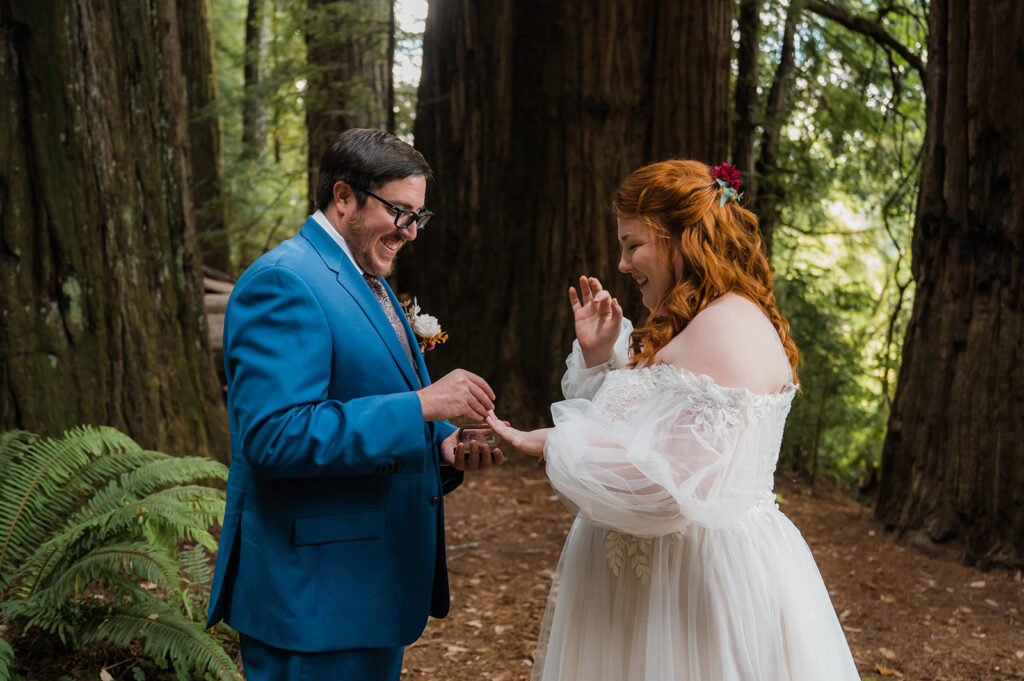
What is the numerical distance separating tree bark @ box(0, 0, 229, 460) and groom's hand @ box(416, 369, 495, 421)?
3.11m

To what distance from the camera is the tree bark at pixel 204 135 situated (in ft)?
34.9

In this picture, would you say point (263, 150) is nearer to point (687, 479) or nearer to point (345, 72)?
point (345, 72)

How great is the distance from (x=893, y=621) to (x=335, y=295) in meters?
3.79

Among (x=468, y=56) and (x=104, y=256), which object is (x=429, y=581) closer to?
(x=104, y=256)

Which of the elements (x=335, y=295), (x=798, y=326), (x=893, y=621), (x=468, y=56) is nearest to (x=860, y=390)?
(x=798, y=326)

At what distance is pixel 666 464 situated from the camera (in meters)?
2.14

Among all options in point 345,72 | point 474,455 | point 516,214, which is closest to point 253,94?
point 345,72

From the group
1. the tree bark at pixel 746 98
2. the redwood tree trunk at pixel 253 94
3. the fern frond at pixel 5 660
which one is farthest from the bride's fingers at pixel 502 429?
the redwood tree trunk at pixel 253 94

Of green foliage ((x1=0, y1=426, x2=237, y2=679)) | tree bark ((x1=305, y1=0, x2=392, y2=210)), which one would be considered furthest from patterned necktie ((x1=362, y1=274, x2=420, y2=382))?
tree bark ((x1=305, y1=0, x2=392, y2=210))

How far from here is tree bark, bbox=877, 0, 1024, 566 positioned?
5145 millimetres

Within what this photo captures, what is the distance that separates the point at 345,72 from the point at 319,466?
7.98 meters

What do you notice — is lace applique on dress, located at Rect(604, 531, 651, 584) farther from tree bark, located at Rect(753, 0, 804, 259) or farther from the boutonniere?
tree bark, located at Rect(753, 0, 804, 259)

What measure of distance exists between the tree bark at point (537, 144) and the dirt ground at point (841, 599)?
1.56m

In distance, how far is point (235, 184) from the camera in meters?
10.7
